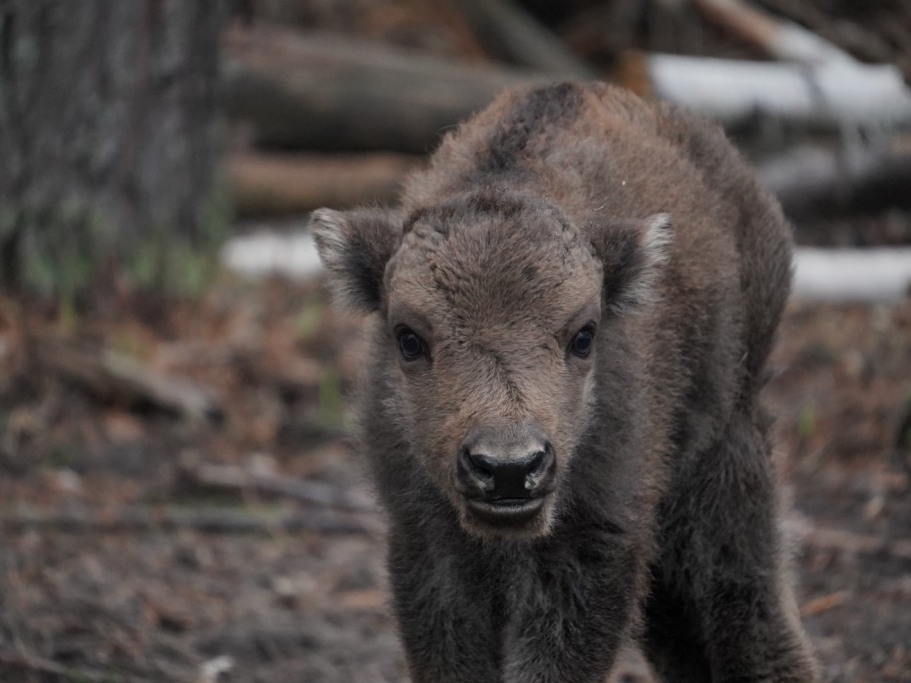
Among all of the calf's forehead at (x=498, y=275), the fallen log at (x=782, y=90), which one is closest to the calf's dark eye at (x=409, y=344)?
the calf's forehead at (x=498, y=275)

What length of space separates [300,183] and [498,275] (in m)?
10.7

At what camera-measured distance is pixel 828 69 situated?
15750 mm

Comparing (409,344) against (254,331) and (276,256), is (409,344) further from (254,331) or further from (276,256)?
(276,256)

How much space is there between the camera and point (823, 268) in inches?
535

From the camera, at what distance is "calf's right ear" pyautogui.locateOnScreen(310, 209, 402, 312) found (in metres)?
5.87

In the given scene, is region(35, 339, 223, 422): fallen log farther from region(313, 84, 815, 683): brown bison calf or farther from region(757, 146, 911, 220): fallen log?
region(757, 146, 911, 220): fallen log

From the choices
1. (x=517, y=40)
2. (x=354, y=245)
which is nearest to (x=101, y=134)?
(x=354, y=245)

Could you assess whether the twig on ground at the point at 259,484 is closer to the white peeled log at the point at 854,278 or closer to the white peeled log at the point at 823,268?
the white peeled log at the point at 823,268

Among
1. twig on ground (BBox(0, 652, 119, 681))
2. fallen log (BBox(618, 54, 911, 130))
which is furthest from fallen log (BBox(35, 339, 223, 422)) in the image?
fallen log (BBox(618, 54, 911, 130))

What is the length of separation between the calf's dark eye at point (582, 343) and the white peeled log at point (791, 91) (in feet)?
31.7

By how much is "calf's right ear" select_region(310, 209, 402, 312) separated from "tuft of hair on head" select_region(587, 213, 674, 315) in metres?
0.86

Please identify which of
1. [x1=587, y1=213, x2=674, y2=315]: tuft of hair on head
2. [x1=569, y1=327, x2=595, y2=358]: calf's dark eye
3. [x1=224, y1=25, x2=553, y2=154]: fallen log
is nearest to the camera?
[x1=569, y1=327, x2=595, y2=358]: calf's dark eye

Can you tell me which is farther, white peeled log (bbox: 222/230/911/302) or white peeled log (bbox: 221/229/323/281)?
white peeled log (bbox: 221/229/323/281)

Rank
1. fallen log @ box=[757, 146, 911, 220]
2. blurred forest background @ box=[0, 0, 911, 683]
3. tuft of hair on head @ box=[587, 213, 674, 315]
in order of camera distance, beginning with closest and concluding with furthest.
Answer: tuft of hair on head @ box=[587, 213, 674, 315], blurred forest background @ box=[0, 0, 911, 683], fallen log @ box=[757, 146, 911, 220]
